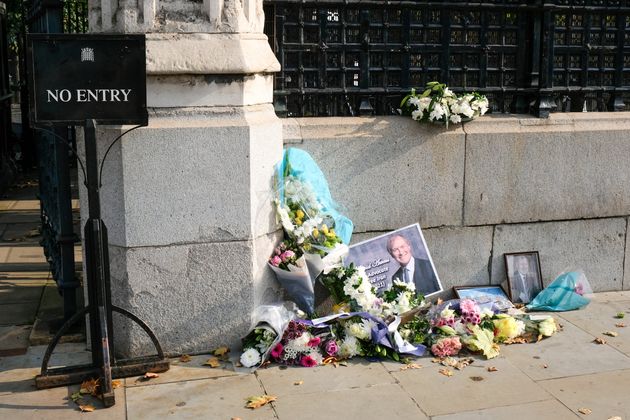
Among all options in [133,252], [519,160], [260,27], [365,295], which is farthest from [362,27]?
[133,252]

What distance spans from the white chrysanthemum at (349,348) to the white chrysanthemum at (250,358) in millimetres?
586

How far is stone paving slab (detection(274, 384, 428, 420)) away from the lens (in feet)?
16.6

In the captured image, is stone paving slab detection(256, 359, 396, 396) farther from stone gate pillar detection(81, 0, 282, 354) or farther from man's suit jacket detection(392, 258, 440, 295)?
man's suit jacket detection(392, 258, 440, 295)

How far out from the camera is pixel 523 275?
7.18 meters

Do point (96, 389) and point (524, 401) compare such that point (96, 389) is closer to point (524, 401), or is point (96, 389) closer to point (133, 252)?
point (133, 252)

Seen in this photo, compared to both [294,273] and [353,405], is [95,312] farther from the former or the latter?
[353,405]

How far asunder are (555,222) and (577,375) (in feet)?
6.09

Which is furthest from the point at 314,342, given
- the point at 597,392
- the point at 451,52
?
the point at 451,52

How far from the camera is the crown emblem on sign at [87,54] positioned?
201 inches

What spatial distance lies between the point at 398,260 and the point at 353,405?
1.74 meters

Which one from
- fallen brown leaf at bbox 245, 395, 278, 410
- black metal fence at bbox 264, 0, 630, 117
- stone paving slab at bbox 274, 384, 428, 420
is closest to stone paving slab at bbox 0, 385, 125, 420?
fallen brown leaf at bbox 245, 395, 278, 410

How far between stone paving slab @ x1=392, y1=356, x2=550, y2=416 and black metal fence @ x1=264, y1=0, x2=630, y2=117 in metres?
2.26

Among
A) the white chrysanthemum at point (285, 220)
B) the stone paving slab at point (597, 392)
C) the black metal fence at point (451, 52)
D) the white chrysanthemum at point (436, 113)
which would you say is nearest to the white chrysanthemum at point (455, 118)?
the white chrysanthemum at point (436, 113)

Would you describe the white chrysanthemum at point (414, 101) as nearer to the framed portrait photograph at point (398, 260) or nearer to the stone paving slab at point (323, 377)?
the framed portrait photograph at point (398, 260)
